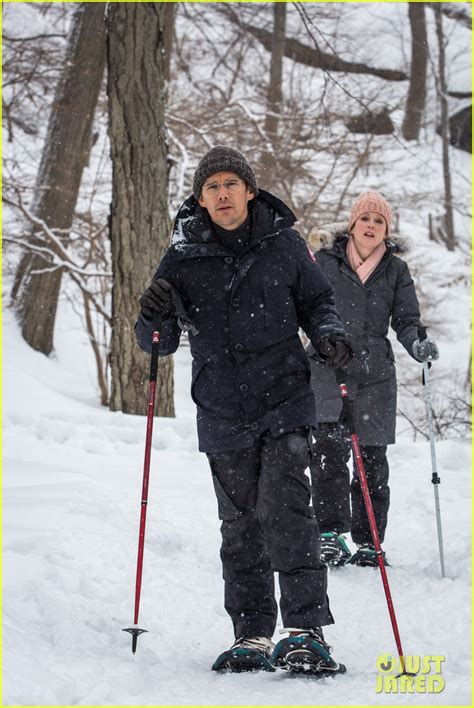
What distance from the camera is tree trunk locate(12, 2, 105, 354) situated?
1188 centimetres

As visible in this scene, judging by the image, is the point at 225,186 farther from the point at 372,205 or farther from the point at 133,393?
the point at 133,393

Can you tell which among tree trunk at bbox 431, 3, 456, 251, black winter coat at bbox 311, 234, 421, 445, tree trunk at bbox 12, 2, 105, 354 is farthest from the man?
tree trunk at bbox 431, 3, 456, 251

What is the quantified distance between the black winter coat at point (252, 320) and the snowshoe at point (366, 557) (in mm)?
1709

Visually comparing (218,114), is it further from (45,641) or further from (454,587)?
(45,641)

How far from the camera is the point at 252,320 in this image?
135 inches

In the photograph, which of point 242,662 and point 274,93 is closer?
point 242,662

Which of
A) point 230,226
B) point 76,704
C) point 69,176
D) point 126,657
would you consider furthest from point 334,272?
point 69,176

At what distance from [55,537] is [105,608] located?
65cm

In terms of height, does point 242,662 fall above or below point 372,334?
below

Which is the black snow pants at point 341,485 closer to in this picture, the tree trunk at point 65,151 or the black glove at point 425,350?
the black glove at point 425,350

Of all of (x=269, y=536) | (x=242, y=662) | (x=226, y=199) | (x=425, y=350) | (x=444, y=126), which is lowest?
(x=242, y=662)

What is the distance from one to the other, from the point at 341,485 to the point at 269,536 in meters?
1.56

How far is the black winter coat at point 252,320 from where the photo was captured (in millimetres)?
3422

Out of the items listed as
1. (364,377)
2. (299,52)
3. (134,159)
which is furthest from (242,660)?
(299,52)
